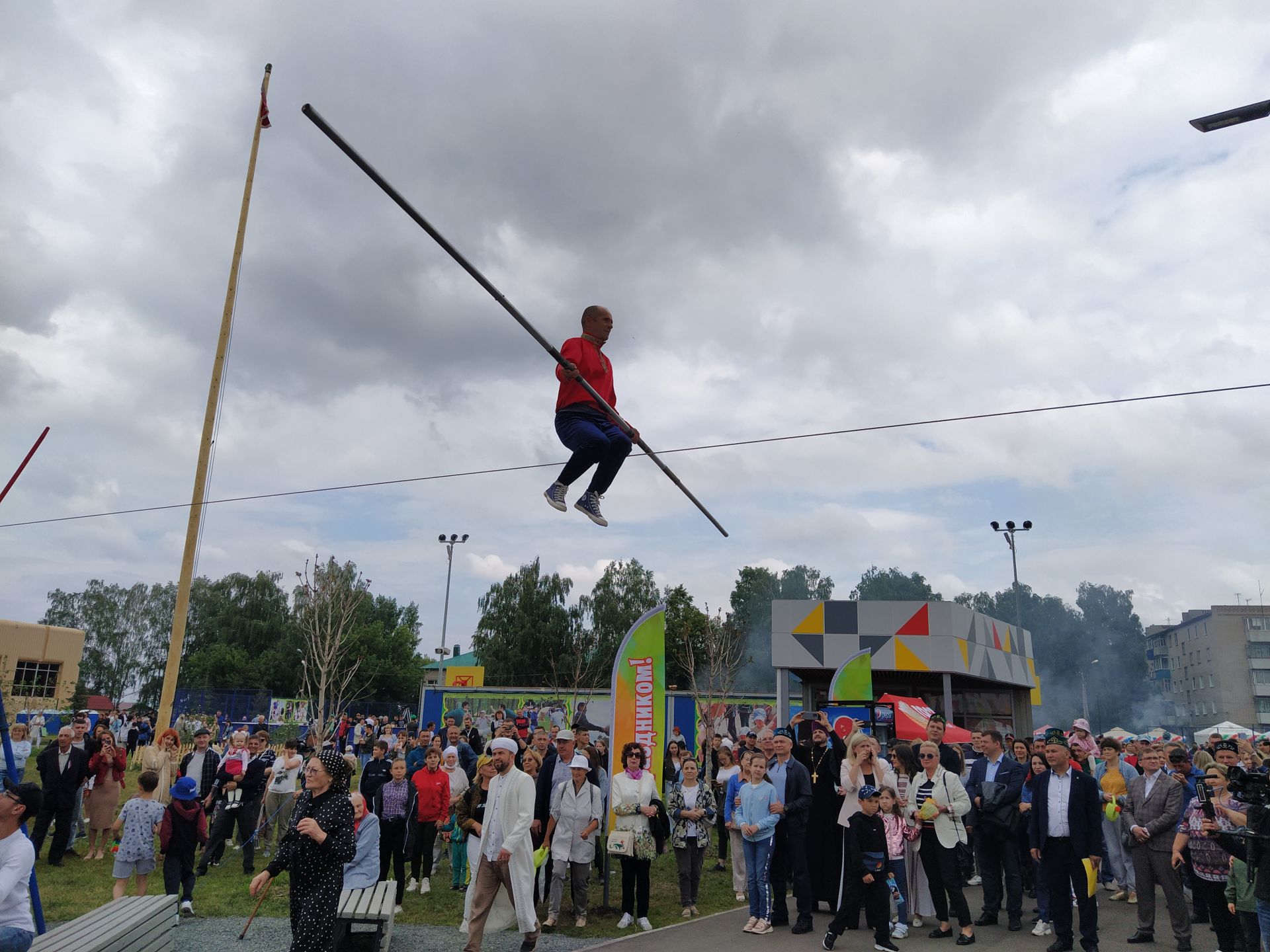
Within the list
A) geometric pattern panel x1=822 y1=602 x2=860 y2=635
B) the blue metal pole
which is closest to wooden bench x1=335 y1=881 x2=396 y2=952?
the blue metal pole

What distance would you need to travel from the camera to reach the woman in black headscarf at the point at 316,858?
5.08 m

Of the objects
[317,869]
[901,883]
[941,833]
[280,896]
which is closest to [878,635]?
[901,883]

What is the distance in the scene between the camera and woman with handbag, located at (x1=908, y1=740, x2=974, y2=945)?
27.1 feet

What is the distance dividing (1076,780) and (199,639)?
2479 inches

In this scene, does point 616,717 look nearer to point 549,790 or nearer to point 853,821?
point 549,790

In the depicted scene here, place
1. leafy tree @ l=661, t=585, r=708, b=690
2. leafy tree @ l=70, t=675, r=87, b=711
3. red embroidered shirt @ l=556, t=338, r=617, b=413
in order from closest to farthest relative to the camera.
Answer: red embroidered shirt @ l=556, t=338, r=617, b=413, leafy tree @ l=70, t=675, r=87, b=711, leafy tree @ l=661, t=585, r=708, b=690

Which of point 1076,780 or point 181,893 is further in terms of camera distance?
point 181,893

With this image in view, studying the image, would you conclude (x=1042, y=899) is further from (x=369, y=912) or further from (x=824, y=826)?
(x=369, y=912)

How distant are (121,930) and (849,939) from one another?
20.5ft

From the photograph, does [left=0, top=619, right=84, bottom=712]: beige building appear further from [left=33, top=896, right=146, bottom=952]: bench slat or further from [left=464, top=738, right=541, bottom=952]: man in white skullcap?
[left=464, top=738, right=541, bottom=952]: man in white skullcap

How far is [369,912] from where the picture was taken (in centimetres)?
696

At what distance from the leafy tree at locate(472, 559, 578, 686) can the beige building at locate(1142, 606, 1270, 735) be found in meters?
53.4

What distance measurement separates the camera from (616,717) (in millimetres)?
10297

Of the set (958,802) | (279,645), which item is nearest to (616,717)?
(958,802)
